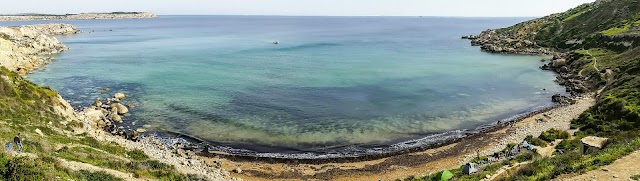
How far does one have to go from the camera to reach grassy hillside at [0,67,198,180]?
1895 cm

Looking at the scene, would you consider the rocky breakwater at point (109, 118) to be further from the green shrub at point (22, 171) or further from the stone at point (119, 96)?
the green shrub at point (22, 171)

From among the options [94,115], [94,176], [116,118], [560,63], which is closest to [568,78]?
[560,63]

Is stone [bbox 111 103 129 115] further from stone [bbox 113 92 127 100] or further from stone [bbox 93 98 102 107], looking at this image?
stone [bbox 113 92 127 100]

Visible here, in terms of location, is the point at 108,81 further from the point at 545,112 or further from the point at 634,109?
the point at 634,109

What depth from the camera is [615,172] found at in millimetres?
17516

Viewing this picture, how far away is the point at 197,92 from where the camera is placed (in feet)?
203

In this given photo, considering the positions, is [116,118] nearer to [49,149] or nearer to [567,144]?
[49,149]

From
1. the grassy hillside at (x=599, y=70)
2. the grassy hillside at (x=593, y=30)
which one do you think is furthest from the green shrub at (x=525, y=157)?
the grassy hillside at (x=593, y=30)

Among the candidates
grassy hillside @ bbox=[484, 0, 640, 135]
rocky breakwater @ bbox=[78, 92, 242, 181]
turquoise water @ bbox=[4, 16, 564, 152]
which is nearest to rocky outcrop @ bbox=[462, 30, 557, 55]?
grassy hillside @ bbox=[484, 0, 640, 135]

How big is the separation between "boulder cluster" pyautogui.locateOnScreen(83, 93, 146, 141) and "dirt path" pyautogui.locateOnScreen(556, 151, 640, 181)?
37.4m

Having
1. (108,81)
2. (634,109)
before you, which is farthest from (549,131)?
(108,81)

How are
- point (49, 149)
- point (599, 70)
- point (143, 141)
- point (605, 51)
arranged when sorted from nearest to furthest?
1. point (49, 149)
2. point (143, 141)
3. point (599, 70)
4. point (605, 51)

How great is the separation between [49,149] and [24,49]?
98.4 m

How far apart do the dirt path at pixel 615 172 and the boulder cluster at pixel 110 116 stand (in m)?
37.4
